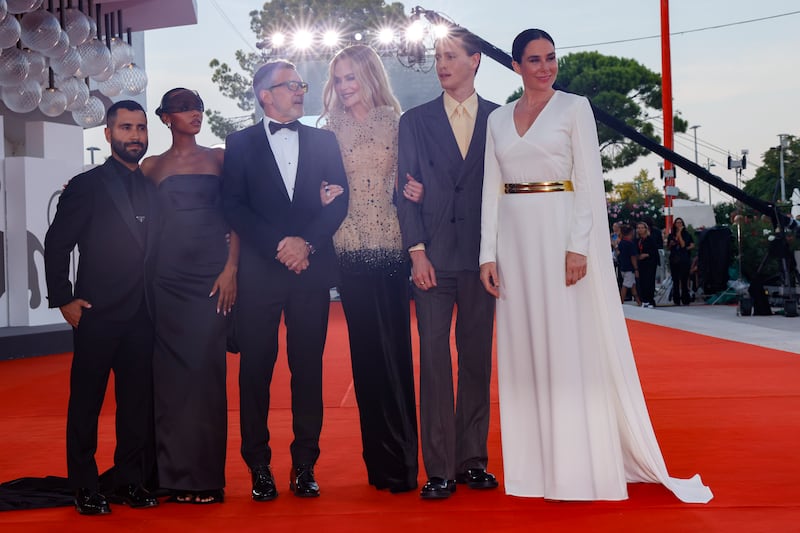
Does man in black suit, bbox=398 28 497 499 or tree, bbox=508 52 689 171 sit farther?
tree, bbox=508 52 689 171

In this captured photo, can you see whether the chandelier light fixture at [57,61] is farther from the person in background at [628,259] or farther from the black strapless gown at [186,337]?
the person in background at [628,259]

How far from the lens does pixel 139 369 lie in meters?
3.78

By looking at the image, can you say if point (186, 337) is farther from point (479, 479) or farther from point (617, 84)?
point (617, 84)

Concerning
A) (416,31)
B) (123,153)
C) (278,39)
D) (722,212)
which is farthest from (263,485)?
(722,212)

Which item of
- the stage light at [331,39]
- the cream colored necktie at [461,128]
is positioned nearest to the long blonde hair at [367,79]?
the cream colored necktie at [461,128]

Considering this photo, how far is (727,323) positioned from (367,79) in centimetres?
877

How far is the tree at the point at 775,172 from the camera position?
169ft

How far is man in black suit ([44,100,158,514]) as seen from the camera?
3676 mm

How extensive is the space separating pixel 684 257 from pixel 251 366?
40.2 feet

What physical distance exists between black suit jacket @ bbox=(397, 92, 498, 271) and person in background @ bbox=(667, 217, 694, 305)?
11.6m

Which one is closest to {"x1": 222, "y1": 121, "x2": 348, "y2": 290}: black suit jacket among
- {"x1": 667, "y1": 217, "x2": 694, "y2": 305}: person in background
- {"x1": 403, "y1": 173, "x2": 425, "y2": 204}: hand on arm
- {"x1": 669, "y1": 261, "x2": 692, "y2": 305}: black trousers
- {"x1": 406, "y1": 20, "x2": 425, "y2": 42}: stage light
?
{"x1": 403, "y1": 173, "x2": 425, "y2": 204}: hand on arm

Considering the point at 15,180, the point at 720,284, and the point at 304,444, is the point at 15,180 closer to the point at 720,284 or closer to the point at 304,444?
the point at 304,444

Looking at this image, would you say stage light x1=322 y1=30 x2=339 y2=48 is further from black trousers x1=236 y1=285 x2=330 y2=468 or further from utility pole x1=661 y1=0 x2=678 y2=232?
black trousers x1=236 y1=285 x2=330 y2=468

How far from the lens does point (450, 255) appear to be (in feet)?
12.6
